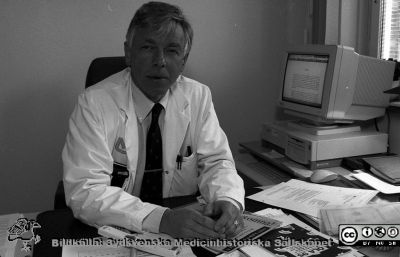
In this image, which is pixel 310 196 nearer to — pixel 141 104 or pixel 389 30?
pixel 141 104

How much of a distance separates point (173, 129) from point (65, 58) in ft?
2.92

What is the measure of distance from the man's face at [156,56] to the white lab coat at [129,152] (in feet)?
0.37

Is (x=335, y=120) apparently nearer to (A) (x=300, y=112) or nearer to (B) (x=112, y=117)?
(A) (x=300, y=112)

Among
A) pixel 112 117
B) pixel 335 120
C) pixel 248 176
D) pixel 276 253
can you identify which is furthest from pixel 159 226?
pixel 335 120

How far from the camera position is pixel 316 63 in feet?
5.76

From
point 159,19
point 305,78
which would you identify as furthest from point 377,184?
point 159,19

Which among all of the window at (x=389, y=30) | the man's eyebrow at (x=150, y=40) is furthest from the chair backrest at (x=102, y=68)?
the window at (x=389, y=30)

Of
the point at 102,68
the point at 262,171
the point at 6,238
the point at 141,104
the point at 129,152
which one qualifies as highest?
the point at 102,68

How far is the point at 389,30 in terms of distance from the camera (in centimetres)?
212

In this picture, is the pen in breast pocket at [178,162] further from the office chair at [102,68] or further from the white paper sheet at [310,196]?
the office chair at [102,68]

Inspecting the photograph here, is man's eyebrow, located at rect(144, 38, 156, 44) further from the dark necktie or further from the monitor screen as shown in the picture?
the monitor screen

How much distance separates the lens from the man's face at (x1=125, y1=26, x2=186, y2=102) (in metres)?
1.32

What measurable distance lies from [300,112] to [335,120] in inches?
6.6

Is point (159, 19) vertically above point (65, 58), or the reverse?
point (159, 19)
